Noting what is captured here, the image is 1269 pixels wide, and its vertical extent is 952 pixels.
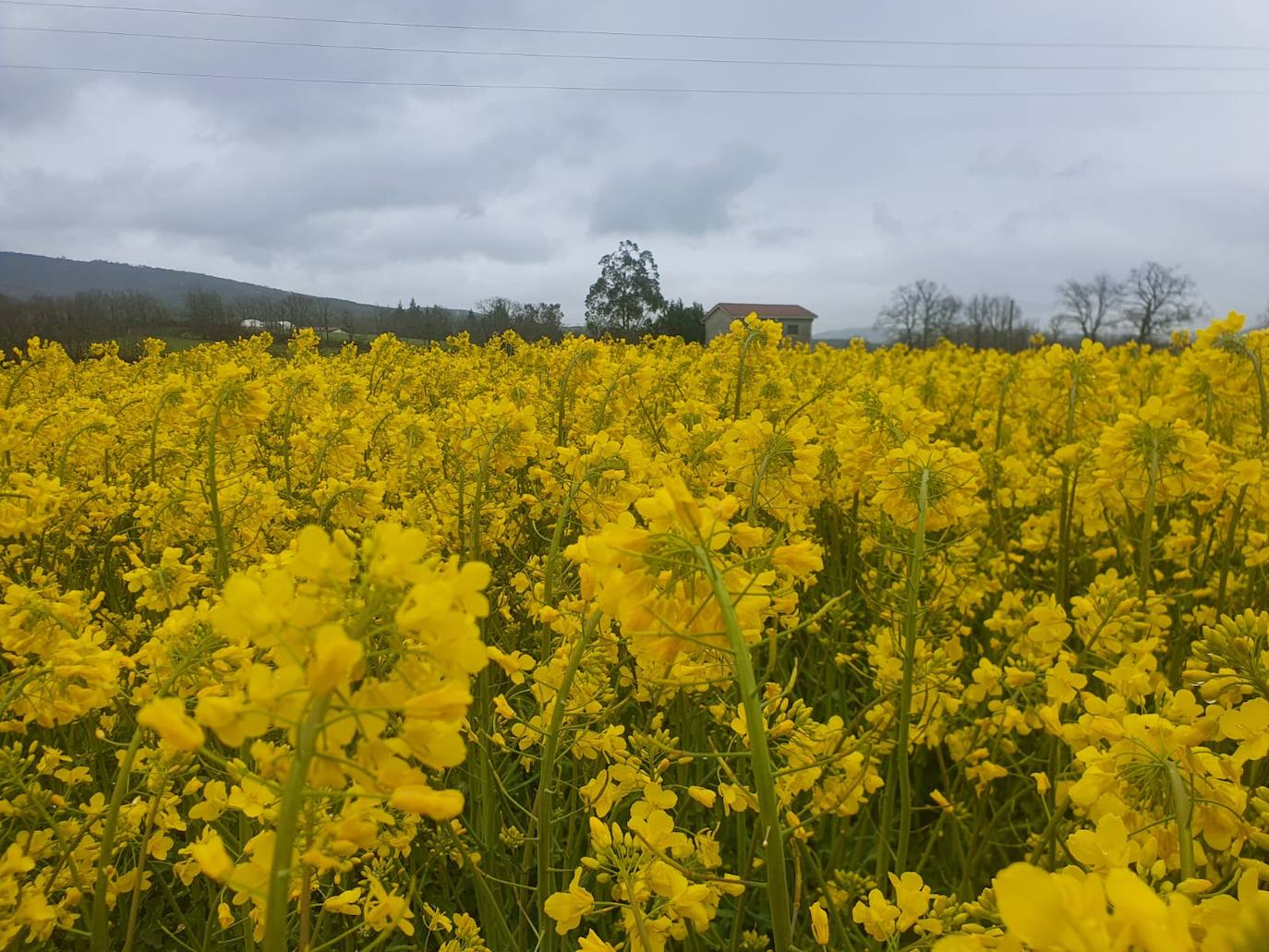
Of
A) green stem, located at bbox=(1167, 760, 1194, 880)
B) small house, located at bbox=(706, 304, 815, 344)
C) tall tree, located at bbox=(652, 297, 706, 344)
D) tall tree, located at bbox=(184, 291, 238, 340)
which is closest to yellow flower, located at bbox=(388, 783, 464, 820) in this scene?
green stem, located at bbox=(1167, 760, 1194, 880)

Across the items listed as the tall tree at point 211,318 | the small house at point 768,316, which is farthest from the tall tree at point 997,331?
the tall tree at point 211,318

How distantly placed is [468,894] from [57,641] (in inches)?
69.6

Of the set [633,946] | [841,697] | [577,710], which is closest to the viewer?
[633,946]

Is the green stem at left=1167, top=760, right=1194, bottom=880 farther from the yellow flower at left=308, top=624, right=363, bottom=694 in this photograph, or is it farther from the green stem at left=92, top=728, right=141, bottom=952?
the green stem at left=92, top=728, right=141, bottom=952

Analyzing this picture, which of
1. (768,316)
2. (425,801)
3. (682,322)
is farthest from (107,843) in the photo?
(768,316)

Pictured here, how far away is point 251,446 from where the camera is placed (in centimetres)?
523

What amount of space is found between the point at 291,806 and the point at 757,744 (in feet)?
2.14

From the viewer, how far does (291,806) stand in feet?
2.62

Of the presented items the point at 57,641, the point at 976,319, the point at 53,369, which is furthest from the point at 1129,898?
the point at 976,319

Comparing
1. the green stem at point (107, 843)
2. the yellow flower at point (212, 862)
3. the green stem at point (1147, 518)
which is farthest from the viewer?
the green stem at point (1147, 518)

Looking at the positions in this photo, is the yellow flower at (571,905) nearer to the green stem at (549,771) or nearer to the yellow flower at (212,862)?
the green stem at (549,771)

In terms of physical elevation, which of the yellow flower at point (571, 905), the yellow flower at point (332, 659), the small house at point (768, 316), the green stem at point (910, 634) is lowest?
the yellow flower at point (571, 905)

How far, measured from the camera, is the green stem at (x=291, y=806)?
0.79m

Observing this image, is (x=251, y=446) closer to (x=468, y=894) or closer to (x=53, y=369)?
(x=468, y=894)
